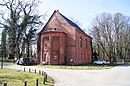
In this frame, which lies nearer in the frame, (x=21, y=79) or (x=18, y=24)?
(x=21, y=79)

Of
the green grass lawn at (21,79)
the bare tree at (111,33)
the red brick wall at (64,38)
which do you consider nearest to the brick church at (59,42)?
the red brick wall at (64,38)

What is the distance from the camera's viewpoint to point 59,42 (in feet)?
173

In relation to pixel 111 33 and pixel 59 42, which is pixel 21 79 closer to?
pixel 59 42

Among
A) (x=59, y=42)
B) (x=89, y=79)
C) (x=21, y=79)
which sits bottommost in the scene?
(x=89, y=79)

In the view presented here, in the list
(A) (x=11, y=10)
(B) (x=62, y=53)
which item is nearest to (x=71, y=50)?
(B) (x=62, y=53)

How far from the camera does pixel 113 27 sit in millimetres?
74250

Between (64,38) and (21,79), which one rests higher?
(64,38)

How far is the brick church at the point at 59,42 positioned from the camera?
52156 mm

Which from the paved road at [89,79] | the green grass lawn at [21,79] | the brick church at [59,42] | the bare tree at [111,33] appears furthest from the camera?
the bare tree at [111,33]

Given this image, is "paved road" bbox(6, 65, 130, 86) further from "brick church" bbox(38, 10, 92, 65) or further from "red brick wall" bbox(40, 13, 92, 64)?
"red brick wall" bbox(40, 13, 92, 64)

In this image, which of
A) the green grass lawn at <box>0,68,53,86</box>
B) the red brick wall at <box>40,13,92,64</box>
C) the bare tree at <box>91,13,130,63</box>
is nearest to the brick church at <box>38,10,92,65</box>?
the red brick wall at <box>40,13,92,64</box>

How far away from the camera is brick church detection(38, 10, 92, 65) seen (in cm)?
5216

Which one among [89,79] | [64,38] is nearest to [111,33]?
[64,38]

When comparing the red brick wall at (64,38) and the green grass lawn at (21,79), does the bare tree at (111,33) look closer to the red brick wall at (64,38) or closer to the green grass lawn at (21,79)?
the red brick wall at (64,38)
